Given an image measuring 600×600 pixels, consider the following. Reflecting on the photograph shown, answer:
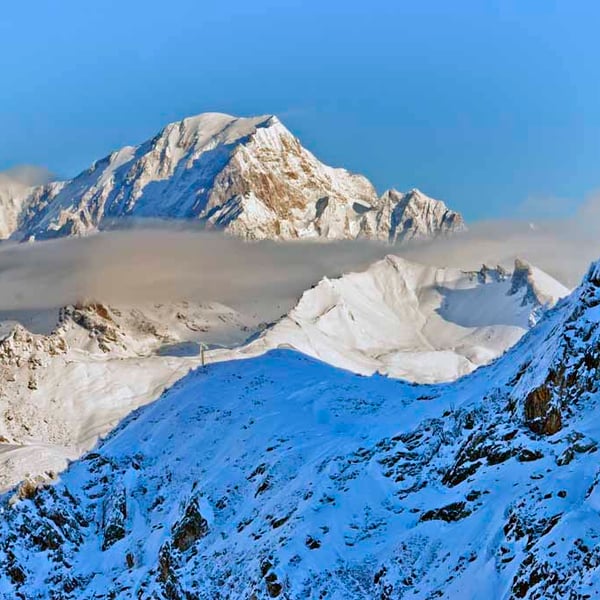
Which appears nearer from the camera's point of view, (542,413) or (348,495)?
(542,413)

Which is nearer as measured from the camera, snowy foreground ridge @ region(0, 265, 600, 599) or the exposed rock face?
snowy foreground ridge @ region(0, 265, 600, 599)

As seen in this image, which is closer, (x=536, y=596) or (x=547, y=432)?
(x=536, y=596)

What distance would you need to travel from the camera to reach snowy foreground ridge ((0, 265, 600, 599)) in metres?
90.1

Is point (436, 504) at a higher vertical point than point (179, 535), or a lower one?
higher

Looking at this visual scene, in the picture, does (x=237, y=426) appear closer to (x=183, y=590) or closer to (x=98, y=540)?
(x=98, y=540)

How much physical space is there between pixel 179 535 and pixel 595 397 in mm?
51355

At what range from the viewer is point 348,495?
380ft

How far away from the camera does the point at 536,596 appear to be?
257 ft

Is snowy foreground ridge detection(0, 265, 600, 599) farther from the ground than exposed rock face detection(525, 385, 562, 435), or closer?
closer

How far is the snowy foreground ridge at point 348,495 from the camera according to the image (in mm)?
90125

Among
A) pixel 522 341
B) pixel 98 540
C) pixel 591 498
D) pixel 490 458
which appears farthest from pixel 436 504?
pixel 98 540

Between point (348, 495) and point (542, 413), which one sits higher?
point (542, 413)

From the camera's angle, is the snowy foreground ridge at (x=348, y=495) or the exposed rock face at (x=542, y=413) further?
the exposed rock face at (x=542, y=413)

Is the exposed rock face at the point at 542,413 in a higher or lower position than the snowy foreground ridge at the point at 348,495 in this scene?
higher
